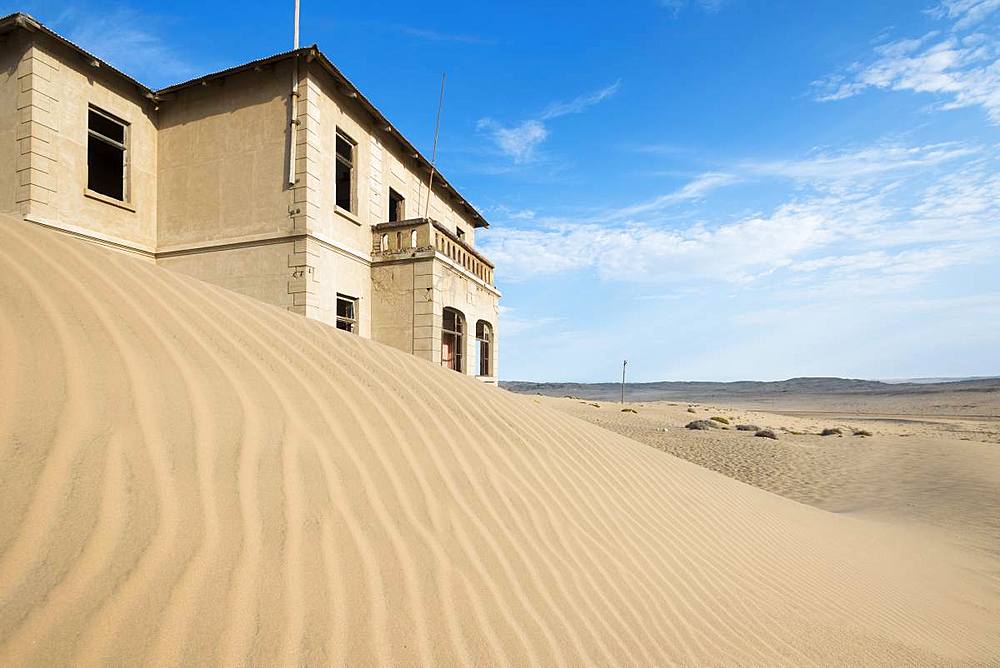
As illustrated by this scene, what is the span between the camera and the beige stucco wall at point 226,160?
29.5 feet

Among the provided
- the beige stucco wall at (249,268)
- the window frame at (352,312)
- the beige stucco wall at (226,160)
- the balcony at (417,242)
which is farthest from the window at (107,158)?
the balcony at (417,242)

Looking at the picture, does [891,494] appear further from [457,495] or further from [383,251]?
[383,251]

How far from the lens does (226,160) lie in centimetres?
941

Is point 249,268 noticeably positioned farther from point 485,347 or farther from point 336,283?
point 485,347

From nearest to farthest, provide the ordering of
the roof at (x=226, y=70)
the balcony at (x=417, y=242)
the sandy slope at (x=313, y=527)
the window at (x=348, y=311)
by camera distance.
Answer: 1. the sandy slope at (x=313, y=527)
2. the roof at (x=226, y=70)
3. the balcony at (x=417, y=242)
4. the window at (x=348, y=311)

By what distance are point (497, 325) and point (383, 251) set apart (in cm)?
393

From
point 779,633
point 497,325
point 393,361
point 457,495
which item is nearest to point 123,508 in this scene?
point 457,495

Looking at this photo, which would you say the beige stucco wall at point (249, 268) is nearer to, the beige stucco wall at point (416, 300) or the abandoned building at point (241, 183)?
the abandoned building at point (241, 183)

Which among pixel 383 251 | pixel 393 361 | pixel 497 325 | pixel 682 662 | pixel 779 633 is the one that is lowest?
pixel 779 633

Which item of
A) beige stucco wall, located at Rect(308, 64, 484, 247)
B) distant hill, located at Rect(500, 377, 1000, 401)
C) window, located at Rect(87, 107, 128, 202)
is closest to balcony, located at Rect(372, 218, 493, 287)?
beige stucco wall, located at Rect(308, 64, 484, 247)

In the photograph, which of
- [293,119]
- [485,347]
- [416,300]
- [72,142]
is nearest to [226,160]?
[293,119]

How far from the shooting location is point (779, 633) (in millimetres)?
2404

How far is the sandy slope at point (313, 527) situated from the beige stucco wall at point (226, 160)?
6.74 metres

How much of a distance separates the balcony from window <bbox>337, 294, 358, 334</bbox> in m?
1.07
